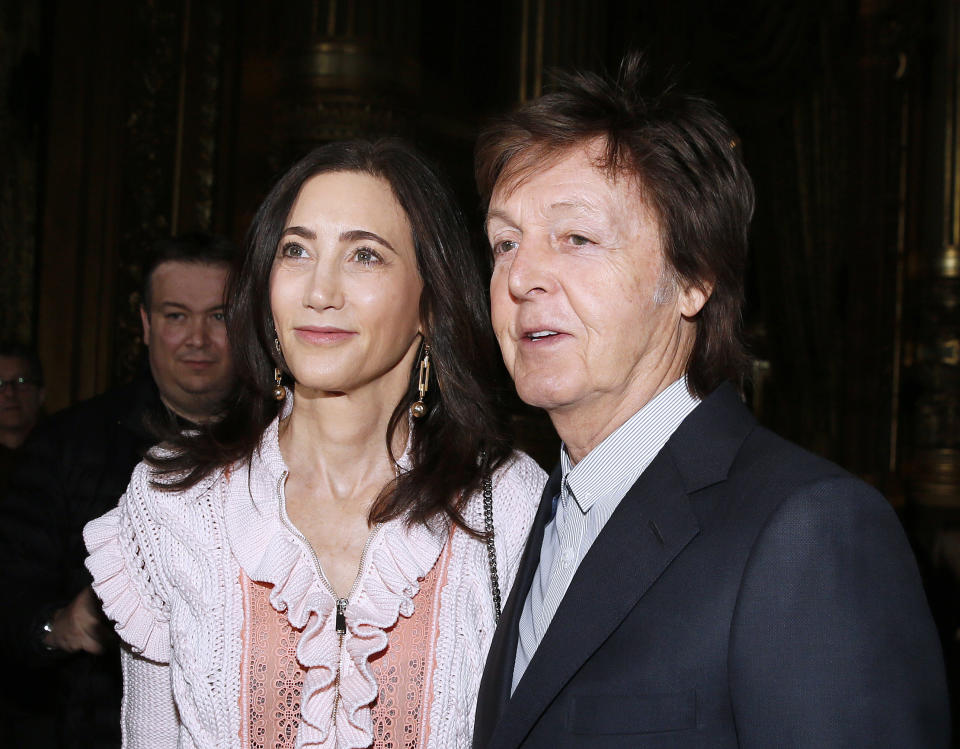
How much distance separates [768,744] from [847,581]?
212 millimetres

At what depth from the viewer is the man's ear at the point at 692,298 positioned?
163 cm

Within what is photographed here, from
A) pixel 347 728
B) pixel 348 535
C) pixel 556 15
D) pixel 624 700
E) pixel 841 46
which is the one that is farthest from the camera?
pixel 841 46

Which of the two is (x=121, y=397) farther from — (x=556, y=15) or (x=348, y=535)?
(x=556, y=15)

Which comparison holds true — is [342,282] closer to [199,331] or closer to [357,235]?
[357,235]

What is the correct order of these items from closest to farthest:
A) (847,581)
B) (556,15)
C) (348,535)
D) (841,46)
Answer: (847,581), (348,535), (556,15), (841,46)

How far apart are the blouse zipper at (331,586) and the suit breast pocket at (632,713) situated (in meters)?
Answer: 0.52

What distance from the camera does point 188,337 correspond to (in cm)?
279

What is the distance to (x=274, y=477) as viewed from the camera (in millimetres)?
1929

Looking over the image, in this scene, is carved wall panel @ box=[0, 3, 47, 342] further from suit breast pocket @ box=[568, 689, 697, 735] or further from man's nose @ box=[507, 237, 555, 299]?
suit breast pocket @ box=[568, 689, 697, 735]

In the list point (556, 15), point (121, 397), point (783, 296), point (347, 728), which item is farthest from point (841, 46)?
point (347, 728)

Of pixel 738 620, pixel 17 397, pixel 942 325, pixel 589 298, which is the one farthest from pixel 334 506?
pixel 942 325

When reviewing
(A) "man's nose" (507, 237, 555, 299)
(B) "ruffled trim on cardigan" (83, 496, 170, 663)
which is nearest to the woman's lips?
(A) "man's nose" (507, 237, 555, 299)

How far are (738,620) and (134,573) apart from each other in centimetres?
112

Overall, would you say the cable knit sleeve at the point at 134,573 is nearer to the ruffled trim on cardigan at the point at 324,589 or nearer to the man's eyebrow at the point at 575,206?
the ruffled trim on cardigan at the point at 324,589
